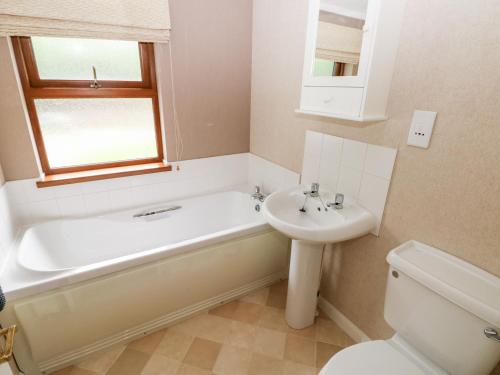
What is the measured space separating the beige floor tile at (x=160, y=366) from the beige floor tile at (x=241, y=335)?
0.31m

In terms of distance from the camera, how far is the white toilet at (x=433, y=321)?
89 centimetres

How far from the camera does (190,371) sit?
1.46 m

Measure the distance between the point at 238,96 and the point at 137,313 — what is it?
5.64ft

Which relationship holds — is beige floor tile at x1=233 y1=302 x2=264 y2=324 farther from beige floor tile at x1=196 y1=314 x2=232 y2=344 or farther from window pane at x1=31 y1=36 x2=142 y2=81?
window pane at x1=31 y1=36 x2=142 y2=81

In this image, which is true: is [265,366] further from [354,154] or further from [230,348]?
[354,154]

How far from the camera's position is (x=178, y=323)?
1733mm

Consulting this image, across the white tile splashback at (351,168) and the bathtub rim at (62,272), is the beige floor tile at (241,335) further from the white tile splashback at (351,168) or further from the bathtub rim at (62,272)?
the white tile splashback at (351,168)

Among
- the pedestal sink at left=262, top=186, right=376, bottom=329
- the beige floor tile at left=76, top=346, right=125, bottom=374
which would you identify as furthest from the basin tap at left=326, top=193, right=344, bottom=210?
the beige floor tile at left=76, top=346, right=125, bottom=374

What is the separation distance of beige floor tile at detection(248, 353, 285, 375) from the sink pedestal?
265 millimetres

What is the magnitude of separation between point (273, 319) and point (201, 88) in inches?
68.2

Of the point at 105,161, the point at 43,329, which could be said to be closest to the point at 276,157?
the point at 105,161

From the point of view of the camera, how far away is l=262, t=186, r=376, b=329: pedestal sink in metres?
1.37

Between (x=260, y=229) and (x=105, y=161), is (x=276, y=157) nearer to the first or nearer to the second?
(x=260, y=229)

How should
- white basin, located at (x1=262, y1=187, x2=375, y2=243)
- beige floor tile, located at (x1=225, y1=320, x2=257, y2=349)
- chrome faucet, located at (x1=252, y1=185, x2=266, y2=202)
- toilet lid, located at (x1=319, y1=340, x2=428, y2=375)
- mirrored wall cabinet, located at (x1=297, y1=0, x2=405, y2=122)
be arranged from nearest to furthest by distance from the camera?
toilet lid, located at (x1=319, y1=340, x2=428, y2=375)
mirrored wall cabinet, located at (x1=297, y1=0, x2=405, y2=122)
white basin, located at (x1=262, y1=187, x2=375, y2=243)
beige floor tile, located at (x1=225, y1=320, x2=257, y2=349)
chrome faucet, located at (x1=252, y1=185, x2=266, y2=202)
